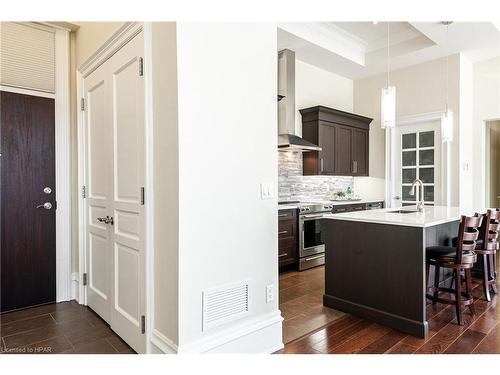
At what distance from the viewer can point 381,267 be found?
2.74 m

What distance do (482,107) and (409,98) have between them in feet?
3.72

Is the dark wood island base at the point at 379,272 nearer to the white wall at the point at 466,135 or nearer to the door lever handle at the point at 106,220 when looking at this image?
the door lever handle at the point at 106,220

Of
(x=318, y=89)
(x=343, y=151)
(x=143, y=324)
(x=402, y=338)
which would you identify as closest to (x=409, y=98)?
(x=343, y=151)

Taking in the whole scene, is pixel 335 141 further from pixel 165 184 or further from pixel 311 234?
pixel 165 184

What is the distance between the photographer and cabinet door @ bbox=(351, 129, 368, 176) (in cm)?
593

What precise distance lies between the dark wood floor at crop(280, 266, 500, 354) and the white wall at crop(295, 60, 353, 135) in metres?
3.37

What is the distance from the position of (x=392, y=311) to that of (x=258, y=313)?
1.18m

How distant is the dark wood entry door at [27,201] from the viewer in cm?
299

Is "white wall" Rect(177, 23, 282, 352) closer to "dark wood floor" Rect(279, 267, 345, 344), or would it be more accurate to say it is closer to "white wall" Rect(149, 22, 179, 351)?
"white wall" Rect(149, 22, 179, 351)

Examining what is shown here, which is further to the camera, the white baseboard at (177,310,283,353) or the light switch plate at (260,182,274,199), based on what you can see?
the light switch plate at (260,182,274,199)

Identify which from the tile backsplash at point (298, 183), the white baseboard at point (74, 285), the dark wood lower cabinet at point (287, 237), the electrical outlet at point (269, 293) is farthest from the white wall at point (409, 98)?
the white baseboard at point (74, 285)

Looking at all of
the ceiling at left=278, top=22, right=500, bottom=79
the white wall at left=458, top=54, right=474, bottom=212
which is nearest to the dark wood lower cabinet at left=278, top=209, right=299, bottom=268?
the ceiling at left=278, top=22, right=500, bottom=79

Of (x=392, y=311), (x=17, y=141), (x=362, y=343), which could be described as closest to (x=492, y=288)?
(x=392, y=311)

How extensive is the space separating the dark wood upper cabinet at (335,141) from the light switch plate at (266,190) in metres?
3.05
